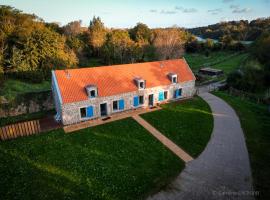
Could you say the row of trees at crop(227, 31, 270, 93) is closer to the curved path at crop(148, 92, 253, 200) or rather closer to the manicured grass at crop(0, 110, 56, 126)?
the curved path at crop(148, 92, 253, 200)

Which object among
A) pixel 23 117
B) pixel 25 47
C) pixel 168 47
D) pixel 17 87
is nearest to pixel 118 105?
pixel 23 117

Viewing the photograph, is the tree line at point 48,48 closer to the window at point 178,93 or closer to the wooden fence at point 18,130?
the wooden fence at point 18,130

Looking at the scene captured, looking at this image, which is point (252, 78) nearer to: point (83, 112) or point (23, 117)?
point (83, 112)

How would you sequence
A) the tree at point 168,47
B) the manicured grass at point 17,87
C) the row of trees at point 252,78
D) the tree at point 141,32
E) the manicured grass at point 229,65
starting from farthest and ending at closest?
the tree at point 141,32 → the manicured grass at point 229,65 → the tree at point 168,47 → the row of trees at point 252,78 → the manicured grass at point 17,87

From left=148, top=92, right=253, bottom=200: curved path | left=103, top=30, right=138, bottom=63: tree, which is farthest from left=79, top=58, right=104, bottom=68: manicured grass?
left=148, top=92, right=253, bottom=200: curved path

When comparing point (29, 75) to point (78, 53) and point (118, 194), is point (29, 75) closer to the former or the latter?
point (78, 53)

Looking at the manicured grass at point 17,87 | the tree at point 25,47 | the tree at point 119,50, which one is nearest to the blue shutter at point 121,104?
the manicured grass at point 17,87
